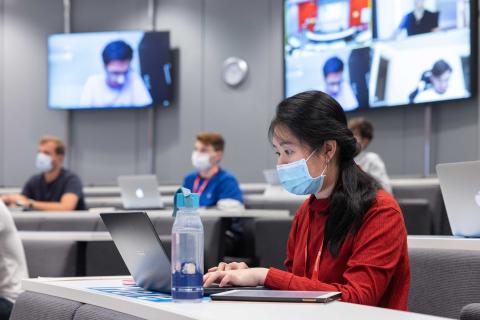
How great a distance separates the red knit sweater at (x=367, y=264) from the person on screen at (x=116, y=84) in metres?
6.83

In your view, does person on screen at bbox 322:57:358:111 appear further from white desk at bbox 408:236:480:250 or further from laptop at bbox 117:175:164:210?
white desk at bbox 408:236:480:250

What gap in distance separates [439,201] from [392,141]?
184 centimetres

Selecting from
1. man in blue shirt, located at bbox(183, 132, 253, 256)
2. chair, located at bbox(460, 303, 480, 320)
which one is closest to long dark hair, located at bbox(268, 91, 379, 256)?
chair, located at bbox(460, 303, 480, 320)

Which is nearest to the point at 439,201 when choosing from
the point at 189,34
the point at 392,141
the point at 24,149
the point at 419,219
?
the point at 419,219

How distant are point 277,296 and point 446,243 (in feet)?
3.71

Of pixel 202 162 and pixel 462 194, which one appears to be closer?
pixel 462 194

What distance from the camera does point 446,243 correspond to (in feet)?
8.21

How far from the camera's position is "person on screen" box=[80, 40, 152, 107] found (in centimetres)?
868

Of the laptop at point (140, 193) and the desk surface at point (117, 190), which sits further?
the desk surface at point (117, 190)

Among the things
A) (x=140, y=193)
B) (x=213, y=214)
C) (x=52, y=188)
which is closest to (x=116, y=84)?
(x=52, y=188)

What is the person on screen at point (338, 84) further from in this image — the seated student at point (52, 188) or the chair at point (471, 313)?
the chair at point (471, 313)

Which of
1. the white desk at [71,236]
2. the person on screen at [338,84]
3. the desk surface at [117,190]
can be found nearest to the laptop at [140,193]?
the desk surface at [117,190]

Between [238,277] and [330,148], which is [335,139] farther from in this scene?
[238,277]

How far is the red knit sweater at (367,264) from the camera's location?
178 cm
